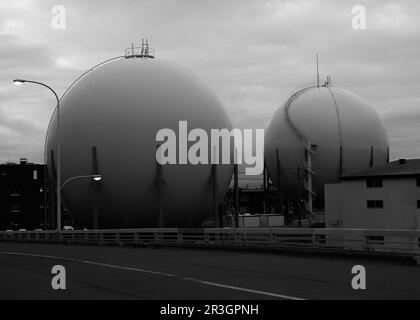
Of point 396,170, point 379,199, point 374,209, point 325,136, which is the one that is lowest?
point 374,209

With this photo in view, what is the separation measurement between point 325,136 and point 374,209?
1758cm

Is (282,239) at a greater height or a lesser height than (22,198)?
lesser

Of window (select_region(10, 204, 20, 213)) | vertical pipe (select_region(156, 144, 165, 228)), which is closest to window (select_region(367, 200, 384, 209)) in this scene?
vertical pipe (select_region(156, 144, 165, 228))

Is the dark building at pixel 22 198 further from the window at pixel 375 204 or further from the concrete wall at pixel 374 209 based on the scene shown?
the window at pixel 375 204

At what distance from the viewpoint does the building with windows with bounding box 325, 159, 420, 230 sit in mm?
45594

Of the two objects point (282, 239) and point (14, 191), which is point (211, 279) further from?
point (14, 191)

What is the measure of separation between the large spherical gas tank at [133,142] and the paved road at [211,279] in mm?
18533

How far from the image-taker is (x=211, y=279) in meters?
14.3

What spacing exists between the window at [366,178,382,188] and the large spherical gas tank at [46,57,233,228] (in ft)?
40.6

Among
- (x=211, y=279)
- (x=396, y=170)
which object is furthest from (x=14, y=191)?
(x=211, y=279)

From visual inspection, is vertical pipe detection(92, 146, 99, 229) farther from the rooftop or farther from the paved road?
the rooftop
